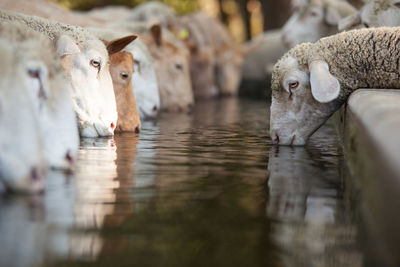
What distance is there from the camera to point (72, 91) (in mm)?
5301

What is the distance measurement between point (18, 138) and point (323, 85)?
276 cm

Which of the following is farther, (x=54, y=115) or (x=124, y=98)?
(x=124, y=98)

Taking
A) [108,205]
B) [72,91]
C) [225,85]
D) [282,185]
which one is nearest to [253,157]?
[282,185]

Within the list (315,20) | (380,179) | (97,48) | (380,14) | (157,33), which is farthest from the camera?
(315,20)

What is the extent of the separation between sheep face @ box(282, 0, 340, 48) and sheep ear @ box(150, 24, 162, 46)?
205 cm

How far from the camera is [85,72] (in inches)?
209

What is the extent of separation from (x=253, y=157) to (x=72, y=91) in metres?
1.63

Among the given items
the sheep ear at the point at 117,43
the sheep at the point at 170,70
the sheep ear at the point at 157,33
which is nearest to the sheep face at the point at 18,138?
the sheep ear at the point at 117,43

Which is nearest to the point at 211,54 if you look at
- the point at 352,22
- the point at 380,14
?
the point at 352,22

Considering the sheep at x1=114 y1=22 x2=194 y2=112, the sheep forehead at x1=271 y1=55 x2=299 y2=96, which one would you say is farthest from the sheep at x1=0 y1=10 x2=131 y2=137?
the sheep at x1=114 y1=22 x2=194 y2=112

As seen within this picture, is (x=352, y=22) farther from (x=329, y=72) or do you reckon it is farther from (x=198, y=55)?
(x=198, y=55)

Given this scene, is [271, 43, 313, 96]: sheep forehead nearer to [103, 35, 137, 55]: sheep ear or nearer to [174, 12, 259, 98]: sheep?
[103, 35, 137, 55]: sheep ear

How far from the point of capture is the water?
7.21 feet

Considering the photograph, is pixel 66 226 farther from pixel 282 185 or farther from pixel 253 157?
pixel 253 157
